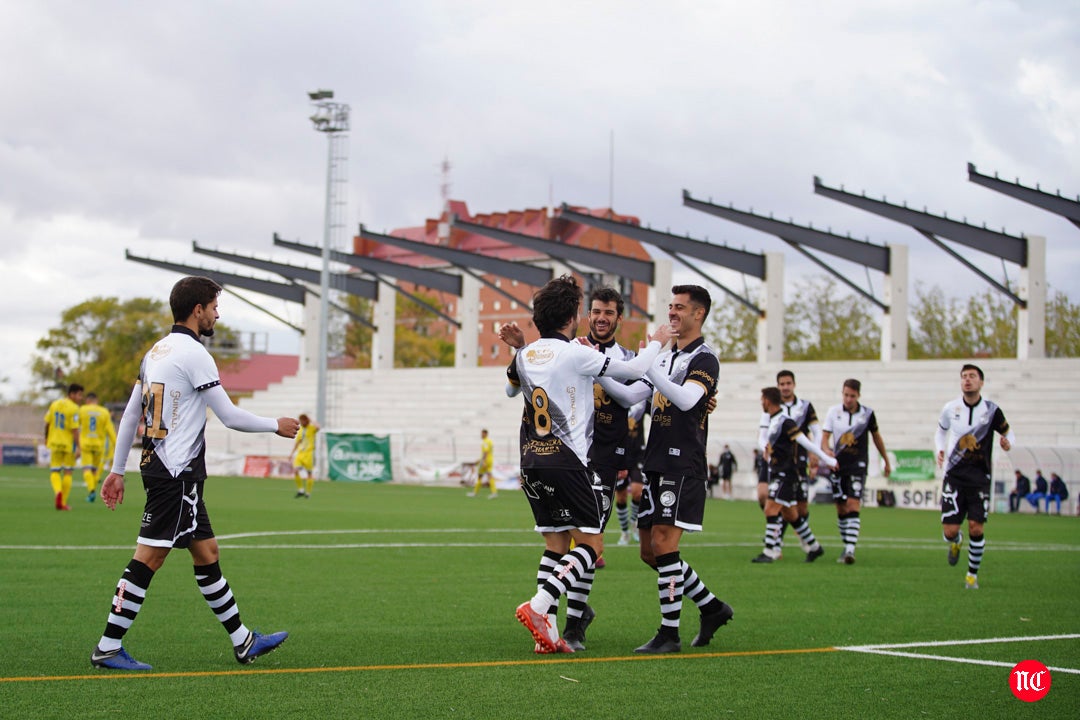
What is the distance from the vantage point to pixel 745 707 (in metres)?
6.50

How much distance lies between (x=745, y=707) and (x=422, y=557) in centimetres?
920

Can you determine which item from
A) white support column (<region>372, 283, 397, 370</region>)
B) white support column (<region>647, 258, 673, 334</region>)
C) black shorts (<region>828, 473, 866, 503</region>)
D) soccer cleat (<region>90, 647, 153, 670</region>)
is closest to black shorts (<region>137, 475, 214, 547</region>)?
soccer cleat (<region>90, 647, 153, 670</region>)

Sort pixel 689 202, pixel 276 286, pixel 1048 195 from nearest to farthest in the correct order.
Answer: pixel 1048 195 < pixel 689 202 < pixel 276 286

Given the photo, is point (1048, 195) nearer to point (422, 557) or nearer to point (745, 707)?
point (422, 557)

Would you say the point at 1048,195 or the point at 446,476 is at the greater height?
the point at 1048,195

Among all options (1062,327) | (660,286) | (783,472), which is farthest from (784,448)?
(1062,327)

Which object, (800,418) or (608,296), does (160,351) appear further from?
(800,418)

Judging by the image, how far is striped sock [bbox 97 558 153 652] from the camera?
7.30 metres

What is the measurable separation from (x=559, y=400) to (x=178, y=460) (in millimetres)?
2313

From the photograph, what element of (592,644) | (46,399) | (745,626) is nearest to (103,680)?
(592,644)

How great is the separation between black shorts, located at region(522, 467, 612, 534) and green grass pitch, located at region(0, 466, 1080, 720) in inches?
33.6

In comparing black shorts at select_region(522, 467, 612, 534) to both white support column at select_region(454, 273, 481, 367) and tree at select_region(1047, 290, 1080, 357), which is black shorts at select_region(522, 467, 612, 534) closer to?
white support column at select_region(454, 273, 481, 367)

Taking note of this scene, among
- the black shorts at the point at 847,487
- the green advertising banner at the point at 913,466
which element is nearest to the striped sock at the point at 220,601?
the black shorts at the point at 847,487

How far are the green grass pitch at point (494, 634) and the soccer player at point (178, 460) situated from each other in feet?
0.96
